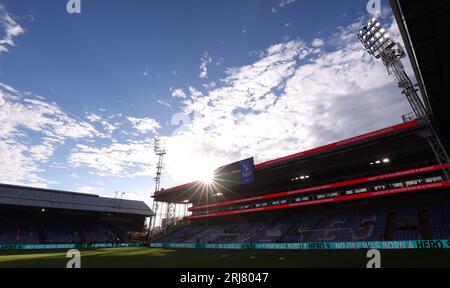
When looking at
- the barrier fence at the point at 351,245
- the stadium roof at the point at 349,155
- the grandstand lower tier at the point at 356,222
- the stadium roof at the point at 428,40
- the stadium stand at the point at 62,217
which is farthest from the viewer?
the stadium stand at the point at 62,217

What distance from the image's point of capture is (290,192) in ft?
128

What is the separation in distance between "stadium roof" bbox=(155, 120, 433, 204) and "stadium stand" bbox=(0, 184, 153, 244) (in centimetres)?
2954

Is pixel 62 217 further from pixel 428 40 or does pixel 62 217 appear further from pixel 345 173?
pixel 428 40

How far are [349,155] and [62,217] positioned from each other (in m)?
64.4

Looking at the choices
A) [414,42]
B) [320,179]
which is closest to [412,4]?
[414,42]

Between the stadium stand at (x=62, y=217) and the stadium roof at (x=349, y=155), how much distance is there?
29539 millimetres

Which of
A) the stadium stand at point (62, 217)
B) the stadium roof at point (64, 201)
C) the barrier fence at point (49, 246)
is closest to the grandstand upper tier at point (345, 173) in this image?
the barrier fence at point (49, 246)

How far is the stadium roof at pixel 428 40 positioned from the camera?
444 inches

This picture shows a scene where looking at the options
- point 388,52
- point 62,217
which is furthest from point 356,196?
point 62,217

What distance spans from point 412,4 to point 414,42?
8.35 feet

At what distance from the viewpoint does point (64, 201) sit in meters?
56.4

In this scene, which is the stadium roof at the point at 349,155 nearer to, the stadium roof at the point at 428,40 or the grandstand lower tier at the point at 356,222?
the grandstand lower tier at the point at 356,222

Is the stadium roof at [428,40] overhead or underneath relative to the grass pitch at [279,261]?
overhead

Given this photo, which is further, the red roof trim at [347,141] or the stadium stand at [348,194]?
the stadium stand at [348,194]
